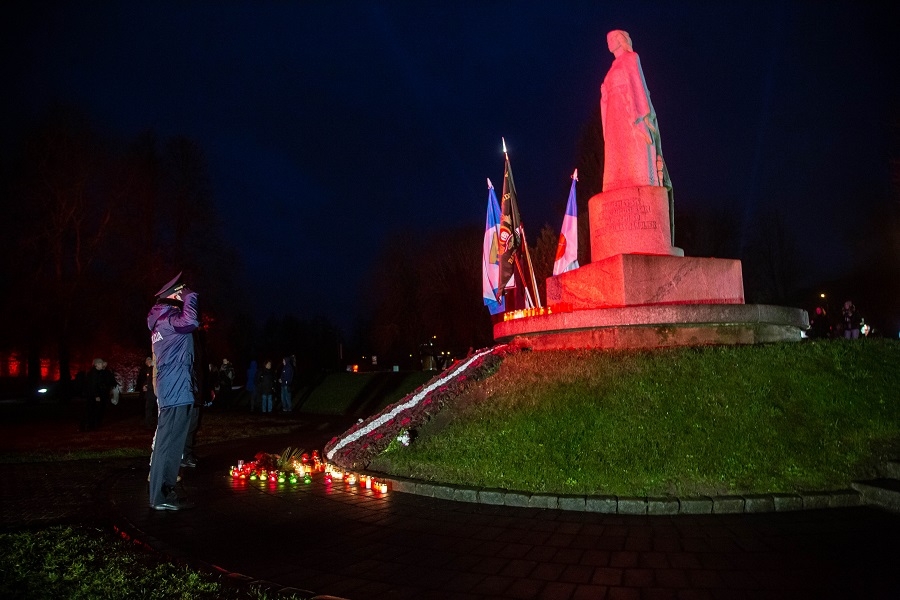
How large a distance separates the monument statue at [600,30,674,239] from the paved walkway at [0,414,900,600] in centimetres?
825

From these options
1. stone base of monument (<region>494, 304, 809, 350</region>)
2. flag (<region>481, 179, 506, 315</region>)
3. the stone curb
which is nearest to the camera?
the stone curb

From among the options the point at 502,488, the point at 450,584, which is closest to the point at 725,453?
the point at 502,488

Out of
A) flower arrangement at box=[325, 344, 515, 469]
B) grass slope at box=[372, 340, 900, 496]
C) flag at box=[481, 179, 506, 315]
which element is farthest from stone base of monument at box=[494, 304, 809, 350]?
flag at box=[481, 179, 506, 315]

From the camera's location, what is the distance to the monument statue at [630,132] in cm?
1292

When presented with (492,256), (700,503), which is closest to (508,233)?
(492,256)

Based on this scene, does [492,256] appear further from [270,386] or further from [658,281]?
[270,386]

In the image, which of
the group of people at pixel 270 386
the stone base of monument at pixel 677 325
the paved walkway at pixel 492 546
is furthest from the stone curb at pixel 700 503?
the group of people at pixel 270 386

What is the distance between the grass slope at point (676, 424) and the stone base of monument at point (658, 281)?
166cm

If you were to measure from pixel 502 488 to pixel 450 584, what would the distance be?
2.70 metres

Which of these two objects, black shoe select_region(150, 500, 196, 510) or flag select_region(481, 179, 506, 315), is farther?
flag select_region(481, 179, 506, 315)

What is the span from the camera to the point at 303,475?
8.91 m

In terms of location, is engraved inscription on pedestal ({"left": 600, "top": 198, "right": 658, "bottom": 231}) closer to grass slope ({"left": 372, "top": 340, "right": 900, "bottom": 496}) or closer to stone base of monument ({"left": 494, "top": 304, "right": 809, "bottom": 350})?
stone base of monument ({"left": 494, "top": 304, "right": 809, "bottom": 350})

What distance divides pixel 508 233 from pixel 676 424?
34.9 ft

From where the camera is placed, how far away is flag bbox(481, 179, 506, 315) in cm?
1838
